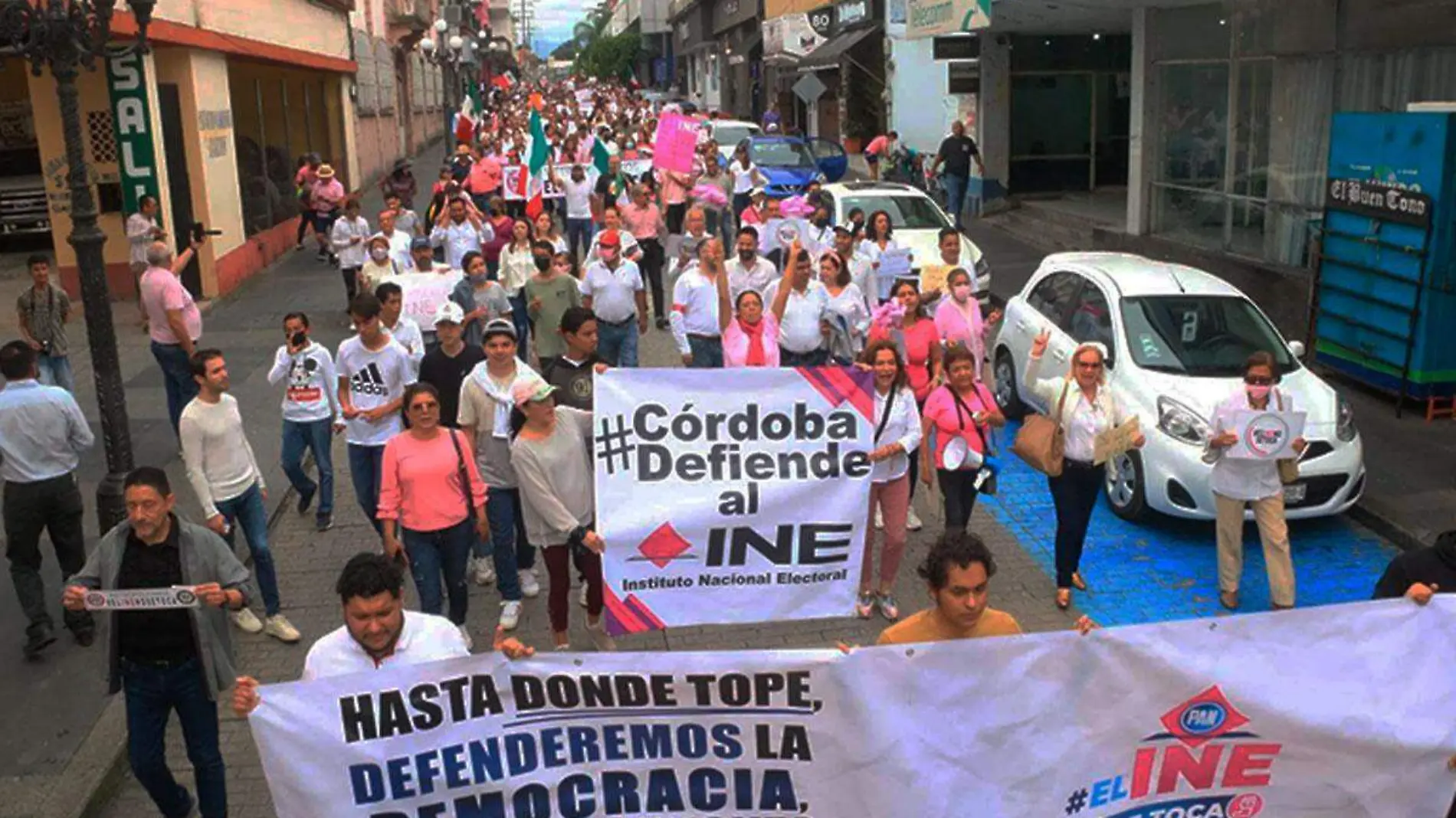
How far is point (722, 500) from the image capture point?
6.77 metres

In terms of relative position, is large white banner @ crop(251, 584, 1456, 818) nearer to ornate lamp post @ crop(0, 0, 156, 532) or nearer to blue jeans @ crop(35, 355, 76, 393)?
ornate lamp post @ crop(0, 0, 156, 532)

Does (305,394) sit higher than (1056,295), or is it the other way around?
(1056,295)

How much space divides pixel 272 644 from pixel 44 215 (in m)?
16.2

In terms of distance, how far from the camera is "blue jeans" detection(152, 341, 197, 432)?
34.8 feet

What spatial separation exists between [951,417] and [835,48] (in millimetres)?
28037

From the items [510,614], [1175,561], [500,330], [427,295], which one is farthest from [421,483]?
[1175,561]

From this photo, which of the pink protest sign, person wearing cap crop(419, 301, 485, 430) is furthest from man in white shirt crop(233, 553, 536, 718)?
the pink protest sign

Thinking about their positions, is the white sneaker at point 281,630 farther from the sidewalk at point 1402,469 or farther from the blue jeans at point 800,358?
the sidewalk at point 1402,469

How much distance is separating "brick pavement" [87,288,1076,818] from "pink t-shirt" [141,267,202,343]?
202cm

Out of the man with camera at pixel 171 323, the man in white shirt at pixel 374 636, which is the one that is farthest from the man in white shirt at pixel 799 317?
the man in white shirt at pixel 374 636

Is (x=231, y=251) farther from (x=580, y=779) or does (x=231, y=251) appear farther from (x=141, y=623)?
(x=580, y=779)

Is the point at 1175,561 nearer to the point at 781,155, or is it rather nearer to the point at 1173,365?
the point at 1173,365

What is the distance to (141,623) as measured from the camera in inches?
204

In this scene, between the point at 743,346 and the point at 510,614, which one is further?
the point at 743,346
